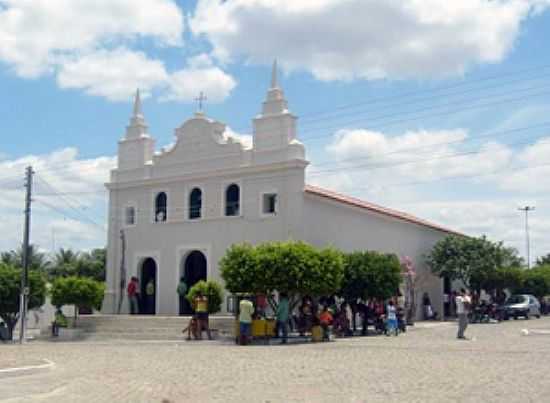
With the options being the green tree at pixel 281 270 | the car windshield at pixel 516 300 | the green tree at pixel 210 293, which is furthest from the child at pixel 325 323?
the car windshield at pixel 516 300

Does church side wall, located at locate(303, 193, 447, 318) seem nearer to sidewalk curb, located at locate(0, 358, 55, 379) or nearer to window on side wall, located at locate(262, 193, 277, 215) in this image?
window on side wall, located at locate(262, 193, 277, 215)

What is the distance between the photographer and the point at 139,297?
34812mm

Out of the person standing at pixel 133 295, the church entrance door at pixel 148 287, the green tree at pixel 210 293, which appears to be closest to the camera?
the green tree at pixel 210 293

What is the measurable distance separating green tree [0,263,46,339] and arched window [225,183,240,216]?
326 inches

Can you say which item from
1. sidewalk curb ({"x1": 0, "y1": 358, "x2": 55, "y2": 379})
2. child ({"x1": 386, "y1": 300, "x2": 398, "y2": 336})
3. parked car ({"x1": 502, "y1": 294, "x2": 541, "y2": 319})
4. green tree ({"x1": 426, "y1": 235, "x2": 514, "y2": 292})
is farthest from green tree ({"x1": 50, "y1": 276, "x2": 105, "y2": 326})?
parked car ({"x1": 502, "y1": 294, "x2": 541, "y2": 319})

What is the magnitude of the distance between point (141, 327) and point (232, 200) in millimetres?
6602

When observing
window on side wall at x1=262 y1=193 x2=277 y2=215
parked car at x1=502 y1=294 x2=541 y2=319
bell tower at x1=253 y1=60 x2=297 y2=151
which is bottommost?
parked car at x1=502 y1=294 x2=541 y2=319

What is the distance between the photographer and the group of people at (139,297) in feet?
112

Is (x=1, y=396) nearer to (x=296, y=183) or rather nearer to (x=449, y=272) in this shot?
(x=296, y=183)

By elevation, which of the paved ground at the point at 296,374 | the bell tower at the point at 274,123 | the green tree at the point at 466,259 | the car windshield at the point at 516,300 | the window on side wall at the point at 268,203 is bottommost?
the paved ground at the point at 296,374

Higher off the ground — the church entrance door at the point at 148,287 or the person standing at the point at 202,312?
the church entrance door at the point at 148,287

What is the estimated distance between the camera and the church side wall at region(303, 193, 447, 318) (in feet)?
103

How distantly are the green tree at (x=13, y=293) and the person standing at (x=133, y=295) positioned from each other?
3671mm

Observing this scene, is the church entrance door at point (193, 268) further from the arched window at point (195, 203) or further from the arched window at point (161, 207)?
the arched window at point (161, 207)
